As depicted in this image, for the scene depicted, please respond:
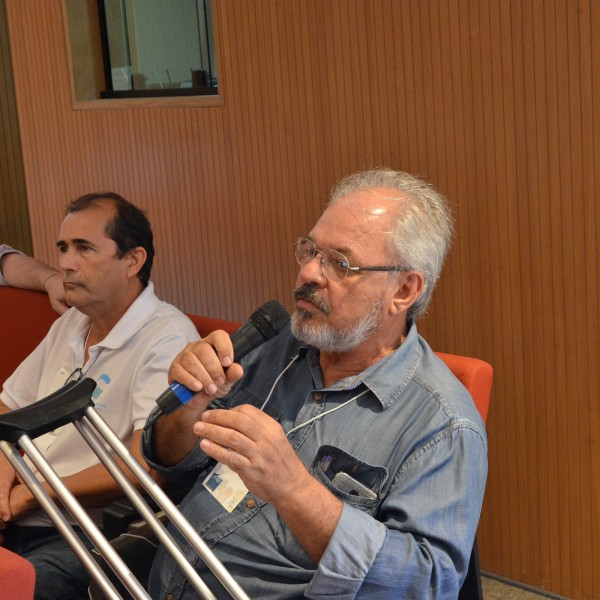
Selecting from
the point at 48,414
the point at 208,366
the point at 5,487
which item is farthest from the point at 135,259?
the point at 48,414

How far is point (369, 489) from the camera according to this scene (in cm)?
175

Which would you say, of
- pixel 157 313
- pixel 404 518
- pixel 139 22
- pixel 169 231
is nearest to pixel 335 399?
pixel 404 518

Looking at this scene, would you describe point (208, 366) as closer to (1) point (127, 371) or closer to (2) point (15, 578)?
(2) point (15, 578)

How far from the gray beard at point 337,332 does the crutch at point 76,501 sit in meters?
0.52

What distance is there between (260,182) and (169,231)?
0.53 metres

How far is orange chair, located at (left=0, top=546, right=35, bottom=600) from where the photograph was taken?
1.31 m

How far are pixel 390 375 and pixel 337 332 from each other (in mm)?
142

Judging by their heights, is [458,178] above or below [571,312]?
above

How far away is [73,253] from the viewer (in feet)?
8.84

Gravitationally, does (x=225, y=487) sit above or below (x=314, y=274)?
below

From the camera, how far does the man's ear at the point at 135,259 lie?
107 inches

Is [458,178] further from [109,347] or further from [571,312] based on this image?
[109,347]

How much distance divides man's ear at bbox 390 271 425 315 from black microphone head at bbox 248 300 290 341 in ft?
0.92

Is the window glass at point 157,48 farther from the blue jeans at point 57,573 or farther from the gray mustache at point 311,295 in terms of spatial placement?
the blue jeans at point 57,573
